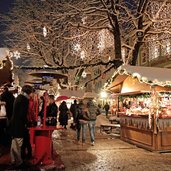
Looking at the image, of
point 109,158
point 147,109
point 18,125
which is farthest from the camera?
point 147,109

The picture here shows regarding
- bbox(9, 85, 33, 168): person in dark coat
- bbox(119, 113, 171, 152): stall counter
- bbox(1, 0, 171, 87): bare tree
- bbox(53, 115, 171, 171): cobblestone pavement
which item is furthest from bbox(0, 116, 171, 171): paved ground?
bbox(1, 0, 171, 87): bare tree

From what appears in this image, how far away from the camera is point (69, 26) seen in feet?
59.5

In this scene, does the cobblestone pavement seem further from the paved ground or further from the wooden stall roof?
the wooden stall roof

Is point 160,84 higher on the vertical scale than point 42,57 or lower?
lower

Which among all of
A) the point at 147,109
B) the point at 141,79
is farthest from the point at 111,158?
the point at 147,109

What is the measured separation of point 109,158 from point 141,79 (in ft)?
10.5

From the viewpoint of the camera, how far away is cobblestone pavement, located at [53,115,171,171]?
29.1 feet

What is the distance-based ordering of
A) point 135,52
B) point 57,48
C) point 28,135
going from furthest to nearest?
point 57,48 < point 135,52 < point 28,135

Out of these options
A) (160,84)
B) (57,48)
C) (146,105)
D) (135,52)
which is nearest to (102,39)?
(135,52)

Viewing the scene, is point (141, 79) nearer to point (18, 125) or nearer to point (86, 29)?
point (18, 125)

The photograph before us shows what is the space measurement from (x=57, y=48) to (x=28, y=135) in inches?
729

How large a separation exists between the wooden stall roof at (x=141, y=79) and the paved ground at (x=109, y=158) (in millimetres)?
2398

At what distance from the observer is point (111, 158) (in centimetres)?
1013

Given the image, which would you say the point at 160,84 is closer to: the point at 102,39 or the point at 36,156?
the point at 36,156
